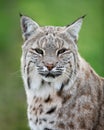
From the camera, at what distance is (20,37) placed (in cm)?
2128

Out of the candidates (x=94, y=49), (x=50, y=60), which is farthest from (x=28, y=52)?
(x=94, y=49)

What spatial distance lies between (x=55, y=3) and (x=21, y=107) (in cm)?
612

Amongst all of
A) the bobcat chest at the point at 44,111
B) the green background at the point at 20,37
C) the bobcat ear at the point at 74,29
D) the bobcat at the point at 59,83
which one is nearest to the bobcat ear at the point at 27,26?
the bobcat at the point at 59,83

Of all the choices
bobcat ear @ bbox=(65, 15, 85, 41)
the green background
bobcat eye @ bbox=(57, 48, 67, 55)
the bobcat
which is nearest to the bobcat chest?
the bobcat

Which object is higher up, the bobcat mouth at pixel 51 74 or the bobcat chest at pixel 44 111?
the bobcat mouth at pixel 51 74

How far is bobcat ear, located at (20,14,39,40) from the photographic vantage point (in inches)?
448

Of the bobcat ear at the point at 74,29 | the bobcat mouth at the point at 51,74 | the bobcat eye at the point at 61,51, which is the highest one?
the bobcat ear at the point at 74,29

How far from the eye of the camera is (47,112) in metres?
11.4

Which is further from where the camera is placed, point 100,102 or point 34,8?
point 34,8

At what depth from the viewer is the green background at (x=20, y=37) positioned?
18.1 meters

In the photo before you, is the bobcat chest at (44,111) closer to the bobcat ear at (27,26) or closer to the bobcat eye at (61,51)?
the bobcat eye at (61,51)

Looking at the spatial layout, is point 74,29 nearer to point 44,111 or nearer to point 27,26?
point 27,26

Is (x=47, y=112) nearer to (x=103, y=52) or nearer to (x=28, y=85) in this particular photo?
(x=28, y=85)

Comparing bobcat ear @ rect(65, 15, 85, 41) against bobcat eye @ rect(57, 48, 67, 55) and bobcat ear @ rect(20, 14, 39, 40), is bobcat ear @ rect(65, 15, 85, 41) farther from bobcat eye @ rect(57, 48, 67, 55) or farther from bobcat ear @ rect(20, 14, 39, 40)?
bobcat ear @ rect(20, 14, 39, 40)
